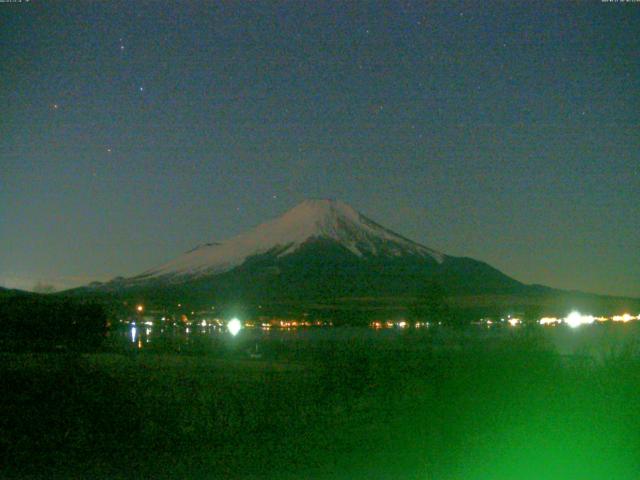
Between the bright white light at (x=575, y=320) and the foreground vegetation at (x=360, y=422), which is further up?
the bright white light at (x=575, y=320)

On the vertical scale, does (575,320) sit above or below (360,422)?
above

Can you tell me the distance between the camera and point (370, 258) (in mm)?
129375

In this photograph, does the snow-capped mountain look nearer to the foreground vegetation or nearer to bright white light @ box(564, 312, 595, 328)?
bright white light @ box(564, 312, 595, 328)

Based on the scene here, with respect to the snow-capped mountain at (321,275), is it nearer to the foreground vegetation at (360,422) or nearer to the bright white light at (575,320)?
the bright white light at (575,320)

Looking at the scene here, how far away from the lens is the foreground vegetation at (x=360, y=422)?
10969mm

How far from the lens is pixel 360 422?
14289 millimetres

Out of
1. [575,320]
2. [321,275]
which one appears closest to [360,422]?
[575,320]

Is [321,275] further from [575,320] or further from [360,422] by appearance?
[360,422]

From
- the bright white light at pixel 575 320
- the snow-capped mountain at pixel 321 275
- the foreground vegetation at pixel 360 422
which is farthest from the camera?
the snow-capped mountain at pixel 321 275

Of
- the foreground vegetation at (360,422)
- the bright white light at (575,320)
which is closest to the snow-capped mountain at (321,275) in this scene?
the bright white light at (575,320)

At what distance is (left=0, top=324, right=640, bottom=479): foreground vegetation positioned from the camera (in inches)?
432

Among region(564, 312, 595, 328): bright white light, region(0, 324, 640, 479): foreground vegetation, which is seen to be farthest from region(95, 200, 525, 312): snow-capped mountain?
region(0, 324, 640, 479): foreground vegetation

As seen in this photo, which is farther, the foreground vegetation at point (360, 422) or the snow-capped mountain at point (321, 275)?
the snow-capped mountain at point (321, 275)

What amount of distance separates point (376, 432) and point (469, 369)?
3598 millimetres
